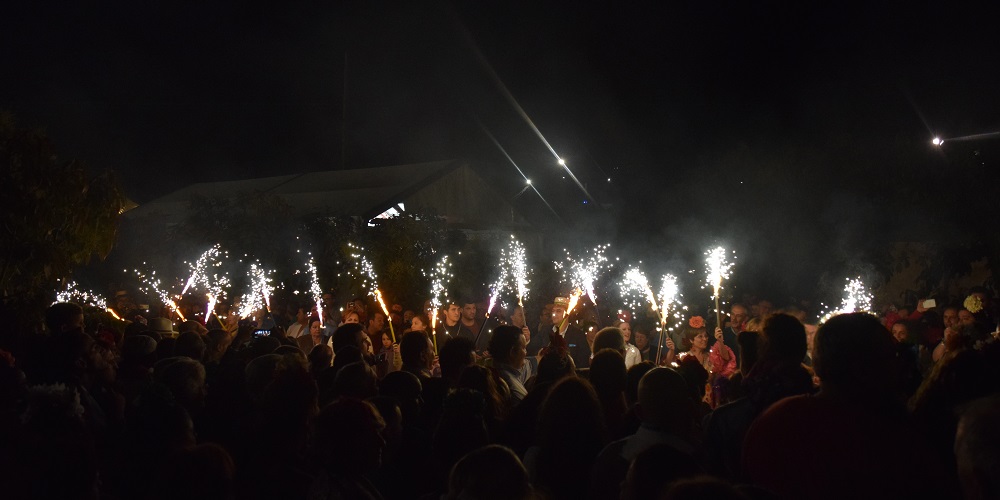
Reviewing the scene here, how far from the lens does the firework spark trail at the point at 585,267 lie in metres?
20.7

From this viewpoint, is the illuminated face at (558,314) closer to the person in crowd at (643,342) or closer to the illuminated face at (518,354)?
the person in crowd at (643,342)

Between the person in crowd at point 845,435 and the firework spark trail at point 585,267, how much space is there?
16.3 meters

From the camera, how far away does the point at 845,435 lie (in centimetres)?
284

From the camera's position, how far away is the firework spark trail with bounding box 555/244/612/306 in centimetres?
2072

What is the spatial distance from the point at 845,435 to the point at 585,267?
19.1 meters

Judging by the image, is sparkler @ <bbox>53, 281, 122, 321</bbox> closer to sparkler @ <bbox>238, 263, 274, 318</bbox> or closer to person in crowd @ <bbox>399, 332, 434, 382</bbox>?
sparkler @ <bbox>238, 263, 274, 318</bbox>

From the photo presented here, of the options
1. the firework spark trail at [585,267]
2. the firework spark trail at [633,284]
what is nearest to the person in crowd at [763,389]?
the firework spark trail at [633,284]

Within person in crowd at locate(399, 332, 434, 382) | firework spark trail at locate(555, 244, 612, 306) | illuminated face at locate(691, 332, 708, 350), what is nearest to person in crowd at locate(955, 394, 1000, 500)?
person in crowd at locate(399, 332, 434, 382)

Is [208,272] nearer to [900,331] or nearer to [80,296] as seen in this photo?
[80,296]

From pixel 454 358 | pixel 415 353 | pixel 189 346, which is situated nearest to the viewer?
pixel 454 358

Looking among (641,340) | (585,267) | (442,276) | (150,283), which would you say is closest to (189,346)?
(641,340)

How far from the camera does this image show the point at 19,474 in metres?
3.20

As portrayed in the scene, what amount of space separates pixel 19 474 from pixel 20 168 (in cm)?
825

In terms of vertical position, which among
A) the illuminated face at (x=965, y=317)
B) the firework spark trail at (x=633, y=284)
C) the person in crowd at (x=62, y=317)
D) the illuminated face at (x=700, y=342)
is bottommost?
the illuminated face at (x=700, y=342)
